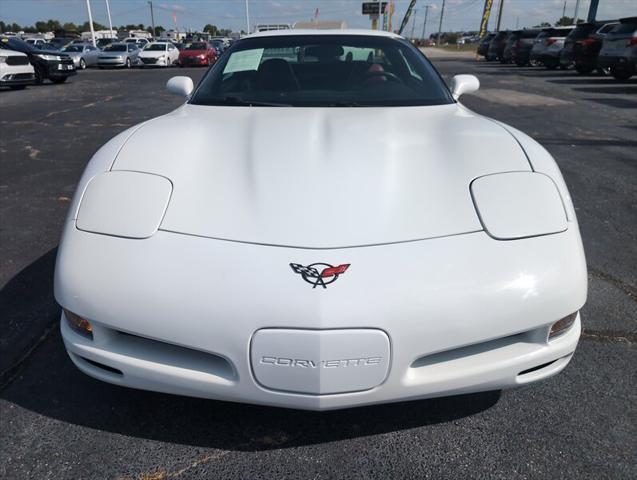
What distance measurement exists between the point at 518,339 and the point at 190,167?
4.30ft

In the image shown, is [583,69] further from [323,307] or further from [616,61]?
[323,307]

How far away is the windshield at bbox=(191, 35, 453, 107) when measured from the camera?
257 centimetres

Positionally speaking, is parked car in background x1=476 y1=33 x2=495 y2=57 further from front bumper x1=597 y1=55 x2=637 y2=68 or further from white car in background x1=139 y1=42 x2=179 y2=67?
white car in background x1=139 y1=42 x2=179 y2=67

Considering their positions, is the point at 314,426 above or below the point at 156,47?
below

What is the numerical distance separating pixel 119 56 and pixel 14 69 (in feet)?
38.5

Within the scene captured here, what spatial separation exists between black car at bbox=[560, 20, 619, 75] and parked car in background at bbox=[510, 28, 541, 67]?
4633mm

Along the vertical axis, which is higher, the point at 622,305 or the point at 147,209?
the point at 147,209

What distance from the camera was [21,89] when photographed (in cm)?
1309

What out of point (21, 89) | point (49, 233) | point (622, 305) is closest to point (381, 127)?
point (622, 305)

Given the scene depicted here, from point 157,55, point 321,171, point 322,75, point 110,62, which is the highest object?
point 322,75

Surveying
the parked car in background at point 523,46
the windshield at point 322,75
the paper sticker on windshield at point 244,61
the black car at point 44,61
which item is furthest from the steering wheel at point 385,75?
the parked car in background at point 523,46

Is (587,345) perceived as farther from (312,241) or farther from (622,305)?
(312,241)

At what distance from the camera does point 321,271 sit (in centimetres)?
134

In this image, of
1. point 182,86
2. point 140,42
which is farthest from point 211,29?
point 182,86
